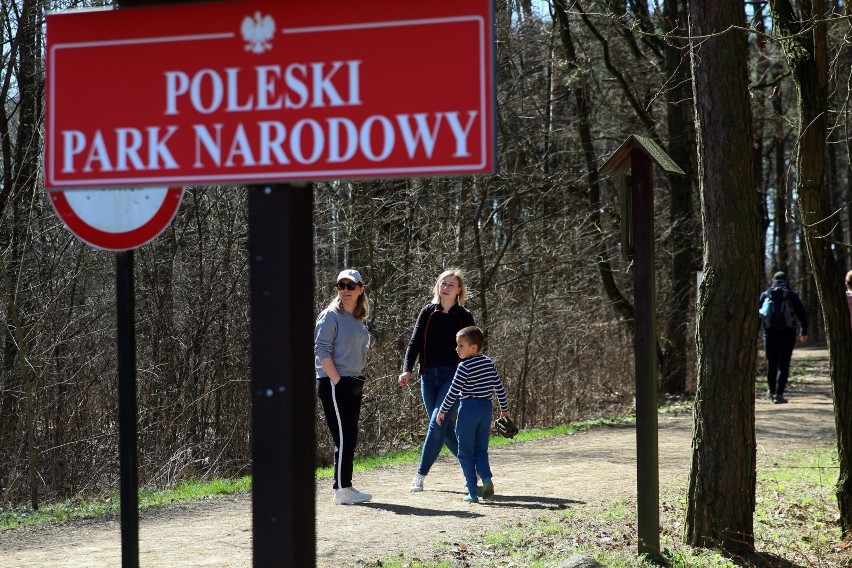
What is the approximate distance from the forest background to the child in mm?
1916

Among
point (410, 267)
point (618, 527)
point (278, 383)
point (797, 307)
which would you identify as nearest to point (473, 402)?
point (618, 527)

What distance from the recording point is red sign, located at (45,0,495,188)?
2.88 metres

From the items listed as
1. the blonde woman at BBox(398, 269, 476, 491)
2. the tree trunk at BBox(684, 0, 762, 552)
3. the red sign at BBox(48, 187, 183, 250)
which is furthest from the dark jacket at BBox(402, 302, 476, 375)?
the red sign at BBox(48, 187, 183, 250)

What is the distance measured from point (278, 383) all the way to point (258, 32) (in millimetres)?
992

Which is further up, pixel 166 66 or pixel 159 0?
pixel 159 0

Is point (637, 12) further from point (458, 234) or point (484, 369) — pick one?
point (484, 369)

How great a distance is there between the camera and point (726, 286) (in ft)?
23.4

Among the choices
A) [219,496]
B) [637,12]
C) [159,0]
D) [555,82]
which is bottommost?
[219,496]

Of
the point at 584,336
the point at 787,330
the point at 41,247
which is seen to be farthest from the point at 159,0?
the point at 584,336

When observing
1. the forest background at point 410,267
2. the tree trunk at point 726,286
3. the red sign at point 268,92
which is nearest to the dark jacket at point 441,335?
the forest background at point 410,267

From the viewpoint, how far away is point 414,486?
9391mm

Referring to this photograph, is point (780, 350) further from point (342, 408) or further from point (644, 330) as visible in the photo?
point (644, 330)

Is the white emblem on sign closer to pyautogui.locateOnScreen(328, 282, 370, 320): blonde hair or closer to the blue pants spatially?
pyautogui.locateOnScreen(328, 282, 370, 320): blonde hair

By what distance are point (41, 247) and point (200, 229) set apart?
1.96 meters
